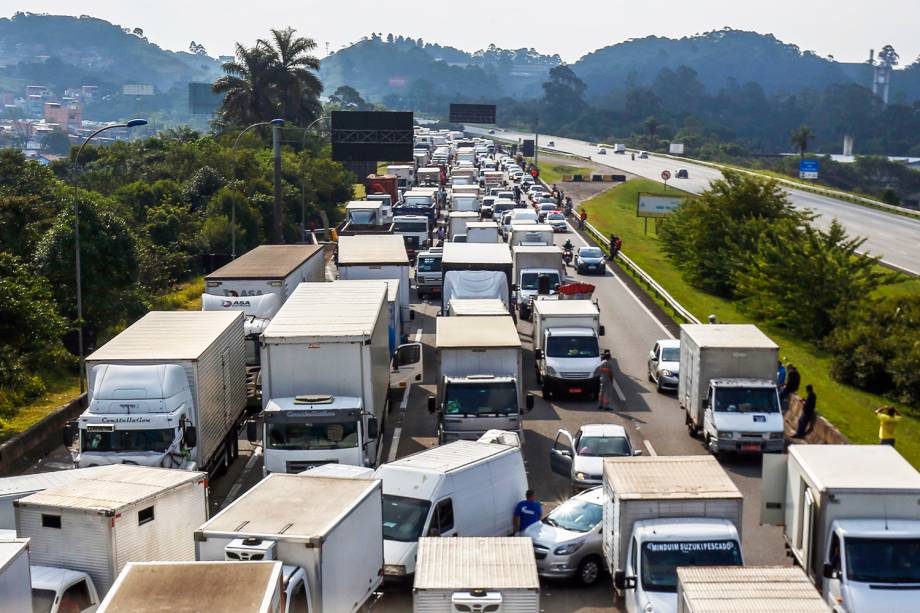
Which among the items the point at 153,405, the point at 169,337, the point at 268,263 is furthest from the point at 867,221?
the point at 153,405

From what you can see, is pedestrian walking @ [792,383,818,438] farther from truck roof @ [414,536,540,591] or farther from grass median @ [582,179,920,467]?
truck roof @ [414,536,540,591]

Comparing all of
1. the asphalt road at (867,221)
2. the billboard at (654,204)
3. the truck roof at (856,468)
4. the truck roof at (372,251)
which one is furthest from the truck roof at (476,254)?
the billboard at (654,204)

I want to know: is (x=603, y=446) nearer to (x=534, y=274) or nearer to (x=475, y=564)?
(x=475, y=564)

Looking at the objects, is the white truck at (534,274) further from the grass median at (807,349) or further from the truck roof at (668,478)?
the truck roof at (668,478)

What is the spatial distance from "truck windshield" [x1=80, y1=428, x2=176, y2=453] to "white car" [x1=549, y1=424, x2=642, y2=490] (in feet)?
25.8

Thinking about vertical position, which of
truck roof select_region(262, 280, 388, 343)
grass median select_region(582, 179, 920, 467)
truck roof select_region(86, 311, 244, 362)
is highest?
truck roof select_region(262, 280, 388, 343)

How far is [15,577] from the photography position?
1344 cm

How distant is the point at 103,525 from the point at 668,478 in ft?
26.5

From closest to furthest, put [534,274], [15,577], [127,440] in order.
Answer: [15,577] < [127,440] < [534,274]

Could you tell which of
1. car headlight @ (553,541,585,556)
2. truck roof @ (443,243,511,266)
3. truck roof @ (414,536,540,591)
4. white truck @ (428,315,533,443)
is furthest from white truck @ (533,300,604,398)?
truck roof @ (414,536,540,591)

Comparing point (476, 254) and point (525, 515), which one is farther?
point (476, 254)

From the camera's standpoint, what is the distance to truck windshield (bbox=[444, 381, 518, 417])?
25.2 m

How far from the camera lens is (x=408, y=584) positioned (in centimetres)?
1759

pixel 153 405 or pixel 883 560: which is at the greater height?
pixel 153 405
